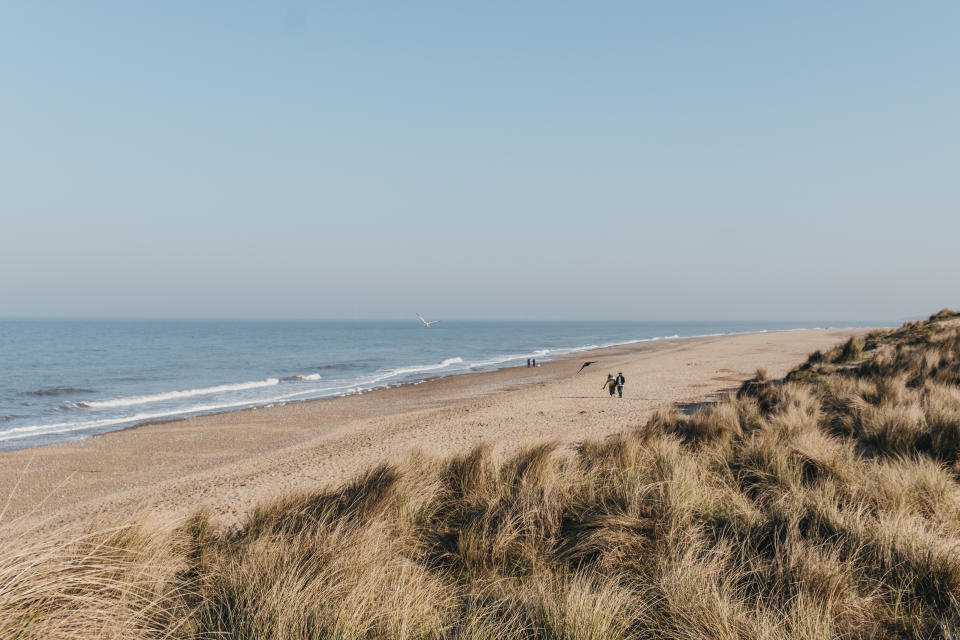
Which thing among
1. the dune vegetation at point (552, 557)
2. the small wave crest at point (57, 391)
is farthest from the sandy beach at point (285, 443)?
the small wave crest at point (57, 391)

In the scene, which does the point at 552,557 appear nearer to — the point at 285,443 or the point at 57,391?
the point at 285,443

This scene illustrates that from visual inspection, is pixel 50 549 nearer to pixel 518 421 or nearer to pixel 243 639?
pixel 243 639

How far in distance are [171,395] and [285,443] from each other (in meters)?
17.9

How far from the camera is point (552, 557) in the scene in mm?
4648

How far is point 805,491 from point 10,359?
6792cm

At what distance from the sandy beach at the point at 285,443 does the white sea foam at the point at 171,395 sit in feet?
28.0

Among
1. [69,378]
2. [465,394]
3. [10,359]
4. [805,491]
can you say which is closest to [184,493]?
[805,491]

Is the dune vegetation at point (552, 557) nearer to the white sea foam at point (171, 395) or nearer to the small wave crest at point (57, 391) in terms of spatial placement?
the white sea foam at point (171, 395)

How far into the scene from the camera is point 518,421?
17484 millimetres

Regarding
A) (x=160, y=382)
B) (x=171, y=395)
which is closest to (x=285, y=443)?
(x=171, y=395)

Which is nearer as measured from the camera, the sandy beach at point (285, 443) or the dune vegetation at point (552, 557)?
the dune vegetation at point (552, 557)

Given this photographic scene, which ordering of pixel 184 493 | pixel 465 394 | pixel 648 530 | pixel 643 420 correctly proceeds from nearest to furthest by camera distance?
pixel 648 530 → pixel 184 493 → pixel 643 420 → pixel 465 394

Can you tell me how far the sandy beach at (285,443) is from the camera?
35.4 ft

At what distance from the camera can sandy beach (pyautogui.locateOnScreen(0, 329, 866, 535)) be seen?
35.4 feet
